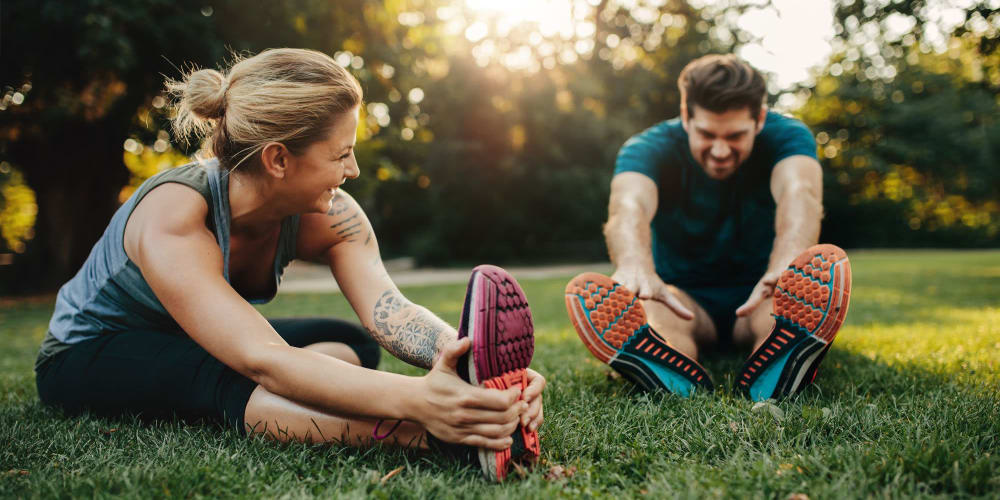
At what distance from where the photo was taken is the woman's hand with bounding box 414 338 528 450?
152 centimetres

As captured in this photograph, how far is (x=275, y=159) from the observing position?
6.18 feet

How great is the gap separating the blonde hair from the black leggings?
2.11ft

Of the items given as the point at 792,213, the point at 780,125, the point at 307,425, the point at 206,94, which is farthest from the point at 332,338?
the point at 780,125

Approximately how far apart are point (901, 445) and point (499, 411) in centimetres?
109

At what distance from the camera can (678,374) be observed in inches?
91.7

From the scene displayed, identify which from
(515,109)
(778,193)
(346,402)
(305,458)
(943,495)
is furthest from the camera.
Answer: (515,109)

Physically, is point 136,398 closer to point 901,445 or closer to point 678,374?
point 678,374

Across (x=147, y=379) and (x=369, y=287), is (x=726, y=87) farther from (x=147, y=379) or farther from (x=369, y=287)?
(x=147, y=379)

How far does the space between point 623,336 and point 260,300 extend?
139 cm

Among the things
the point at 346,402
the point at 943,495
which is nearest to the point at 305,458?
the point at 346,402

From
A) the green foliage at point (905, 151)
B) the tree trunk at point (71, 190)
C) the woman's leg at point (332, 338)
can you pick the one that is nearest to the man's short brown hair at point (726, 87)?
the woman's leg at point (332, 338)

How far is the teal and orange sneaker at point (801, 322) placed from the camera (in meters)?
2.06

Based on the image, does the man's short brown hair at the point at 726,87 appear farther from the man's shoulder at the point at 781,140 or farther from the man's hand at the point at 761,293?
the man's hand at the point at 761,293

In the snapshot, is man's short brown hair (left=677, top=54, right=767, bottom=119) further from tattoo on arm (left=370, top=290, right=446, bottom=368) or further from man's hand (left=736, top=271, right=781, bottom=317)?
tattoo on arm (left=370, top=290, right=446, bottom=368)
